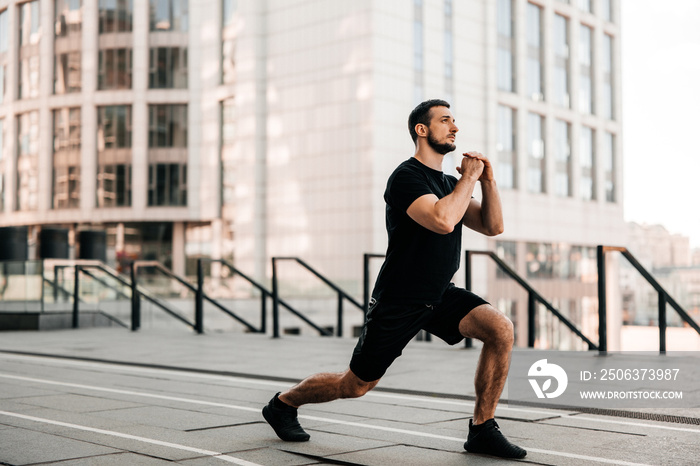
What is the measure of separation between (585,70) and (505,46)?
23.1ft

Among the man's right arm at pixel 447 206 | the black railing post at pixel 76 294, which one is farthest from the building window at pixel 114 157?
the man's right arm at pixel 447 206

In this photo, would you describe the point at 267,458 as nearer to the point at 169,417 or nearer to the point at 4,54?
the point at 169,417

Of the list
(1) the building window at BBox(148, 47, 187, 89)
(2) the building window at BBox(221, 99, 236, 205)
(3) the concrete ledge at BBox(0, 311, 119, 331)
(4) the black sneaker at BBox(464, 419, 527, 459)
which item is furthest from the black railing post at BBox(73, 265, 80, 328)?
(1) the building window at BBox(148, 47, 187, 89)

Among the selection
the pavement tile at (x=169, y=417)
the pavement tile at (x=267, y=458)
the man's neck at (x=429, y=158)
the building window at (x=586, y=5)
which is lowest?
the pavement tile at (x=169, y=417)

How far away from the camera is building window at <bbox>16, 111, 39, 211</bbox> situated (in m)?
49.1

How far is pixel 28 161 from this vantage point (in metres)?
49.4

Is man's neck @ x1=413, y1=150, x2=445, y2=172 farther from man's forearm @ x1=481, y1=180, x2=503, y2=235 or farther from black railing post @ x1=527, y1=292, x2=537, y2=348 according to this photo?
black railing post @ x1=527, y1=292, x2=537, y2=348

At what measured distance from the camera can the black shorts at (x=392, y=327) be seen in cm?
427

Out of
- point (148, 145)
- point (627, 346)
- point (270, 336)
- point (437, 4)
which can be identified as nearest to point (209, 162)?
point (148, 145)

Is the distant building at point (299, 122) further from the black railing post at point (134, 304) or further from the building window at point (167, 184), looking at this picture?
the black railing post at point (134, 304)

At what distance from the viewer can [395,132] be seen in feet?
133

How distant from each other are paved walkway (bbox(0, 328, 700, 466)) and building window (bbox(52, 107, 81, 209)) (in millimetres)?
40510

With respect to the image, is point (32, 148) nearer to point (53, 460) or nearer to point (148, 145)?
point (148, 145)

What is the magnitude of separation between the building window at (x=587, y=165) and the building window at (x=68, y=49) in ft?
96.0
